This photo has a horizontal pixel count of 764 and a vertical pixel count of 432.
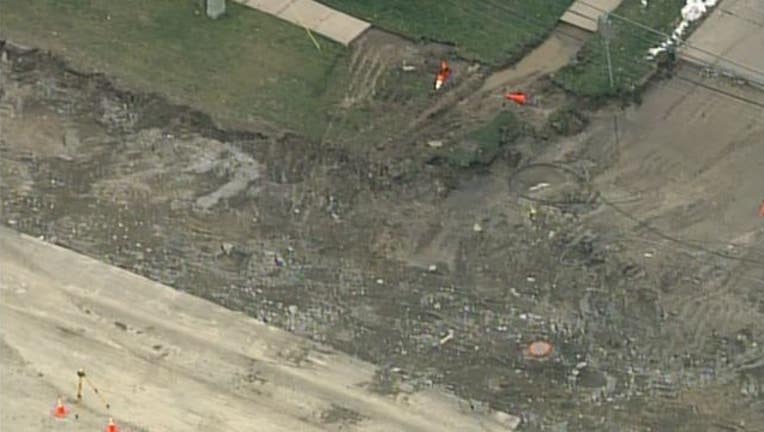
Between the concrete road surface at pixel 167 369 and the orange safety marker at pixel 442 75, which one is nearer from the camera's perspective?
the concrete road surface at pixel 167 369

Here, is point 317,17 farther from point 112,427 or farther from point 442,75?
point 112,427

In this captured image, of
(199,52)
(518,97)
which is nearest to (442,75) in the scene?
(518,97)

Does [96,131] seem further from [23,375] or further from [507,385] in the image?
[507,385]

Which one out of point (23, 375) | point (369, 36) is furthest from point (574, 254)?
point (23, 375)

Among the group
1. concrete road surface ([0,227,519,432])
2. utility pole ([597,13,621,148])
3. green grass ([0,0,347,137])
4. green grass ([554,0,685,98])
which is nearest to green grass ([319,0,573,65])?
utility pole ([597,13,621,148])

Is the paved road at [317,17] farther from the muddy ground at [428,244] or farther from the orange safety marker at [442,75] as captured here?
the orange safety marker at [442,75]

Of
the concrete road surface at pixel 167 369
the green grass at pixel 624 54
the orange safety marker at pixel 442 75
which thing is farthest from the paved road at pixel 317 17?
the concrete road surface at pixel 167 369
